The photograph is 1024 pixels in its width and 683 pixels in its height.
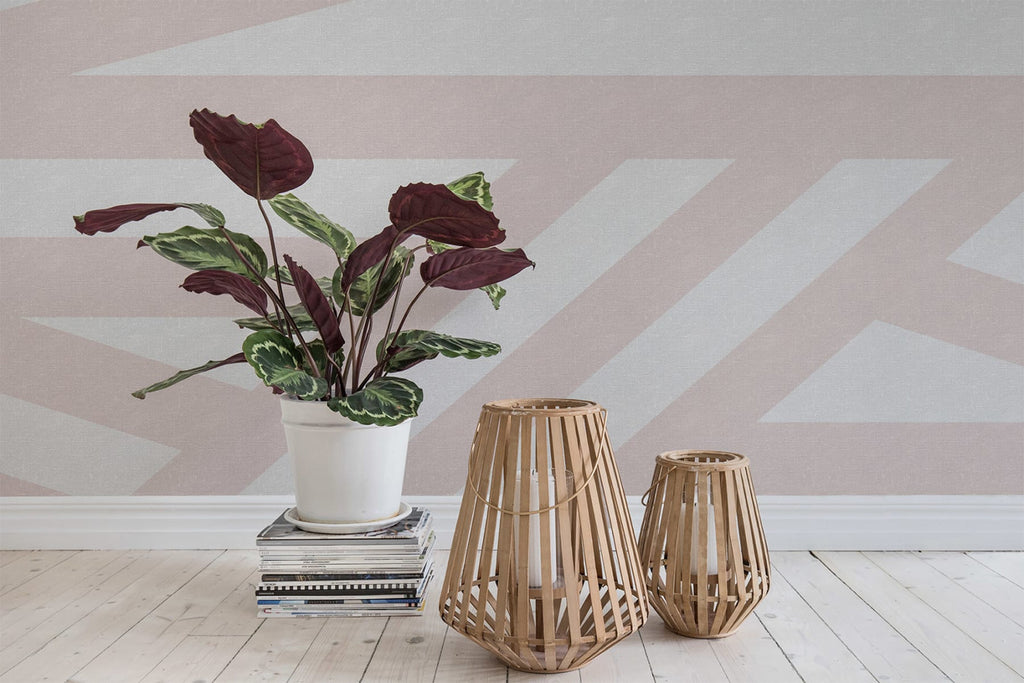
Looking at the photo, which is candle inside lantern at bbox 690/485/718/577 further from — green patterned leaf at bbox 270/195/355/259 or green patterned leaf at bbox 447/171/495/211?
green patterned leaf at bbox 270/195/355/259

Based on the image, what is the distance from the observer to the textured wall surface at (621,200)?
2.03 m

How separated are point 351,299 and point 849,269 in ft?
4.07

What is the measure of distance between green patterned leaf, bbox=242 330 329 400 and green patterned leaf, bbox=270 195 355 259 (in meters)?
0.22

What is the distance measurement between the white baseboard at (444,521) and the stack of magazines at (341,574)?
0.43 meters

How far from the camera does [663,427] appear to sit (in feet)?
6.81

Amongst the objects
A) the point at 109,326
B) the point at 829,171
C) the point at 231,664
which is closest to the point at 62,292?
the point at 109,326

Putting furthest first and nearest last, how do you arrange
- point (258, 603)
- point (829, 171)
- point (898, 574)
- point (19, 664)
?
point (829, 171)
point (898, 574)
point (258, 603)
point (19, 664)

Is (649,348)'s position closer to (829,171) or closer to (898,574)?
(829,171)

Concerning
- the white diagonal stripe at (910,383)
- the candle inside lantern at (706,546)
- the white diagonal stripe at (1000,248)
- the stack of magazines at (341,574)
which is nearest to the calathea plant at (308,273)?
the stack of magazines at (341,574)

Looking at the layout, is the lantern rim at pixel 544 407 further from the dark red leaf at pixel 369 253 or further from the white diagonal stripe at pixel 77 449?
the white diagonal stripe at pixel 77 449

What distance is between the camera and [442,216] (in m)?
1.42

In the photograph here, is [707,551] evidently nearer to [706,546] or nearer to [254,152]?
[706,546]

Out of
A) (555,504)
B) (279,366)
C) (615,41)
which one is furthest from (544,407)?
(615,41)

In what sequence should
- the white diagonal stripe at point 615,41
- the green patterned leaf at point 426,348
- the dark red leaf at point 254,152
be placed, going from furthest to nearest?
the white diagonal stripe at point 615,41 → the green patterned leaf at point 426,348 → the dark red leaf at point 254,152
